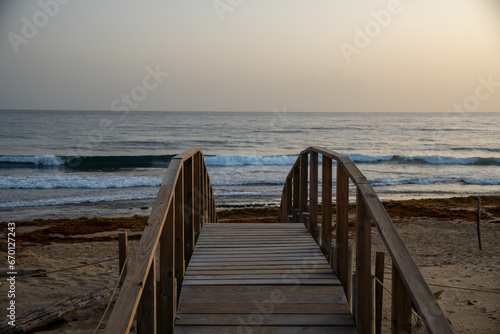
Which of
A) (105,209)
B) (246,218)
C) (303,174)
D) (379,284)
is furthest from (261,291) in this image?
(105,209)

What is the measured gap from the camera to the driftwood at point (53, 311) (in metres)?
4.38

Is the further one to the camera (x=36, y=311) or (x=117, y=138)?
(x=117, y=138)

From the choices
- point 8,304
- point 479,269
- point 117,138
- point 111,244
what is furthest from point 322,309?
point 117,138

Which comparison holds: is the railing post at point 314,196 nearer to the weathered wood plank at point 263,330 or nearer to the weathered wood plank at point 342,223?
the weathered wood plank at point 342,223

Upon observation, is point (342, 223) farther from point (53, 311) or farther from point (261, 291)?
point (53, 311)

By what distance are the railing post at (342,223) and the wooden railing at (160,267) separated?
1.23 metres

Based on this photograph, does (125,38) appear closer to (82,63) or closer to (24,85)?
(82,63)

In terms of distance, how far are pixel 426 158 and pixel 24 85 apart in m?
27.9

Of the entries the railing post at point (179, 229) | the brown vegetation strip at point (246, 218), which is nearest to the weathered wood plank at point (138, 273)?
the railing post at point (179, 229)

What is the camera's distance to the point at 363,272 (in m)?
2.70

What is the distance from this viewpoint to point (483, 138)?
1544 inches

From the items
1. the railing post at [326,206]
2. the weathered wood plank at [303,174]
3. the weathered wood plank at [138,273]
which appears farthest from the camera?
the weathered wood plank at [303,174]

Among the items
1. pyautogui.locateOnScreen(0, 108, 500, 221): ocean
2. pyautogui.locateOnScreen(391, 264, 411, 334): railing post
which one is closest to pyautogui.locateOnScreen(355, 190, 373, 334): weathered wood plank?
pyautogui.locateOnScreen(391, 264, 411, 334): railing post

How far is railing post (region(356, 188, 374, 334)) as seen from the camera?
2.68 meters
